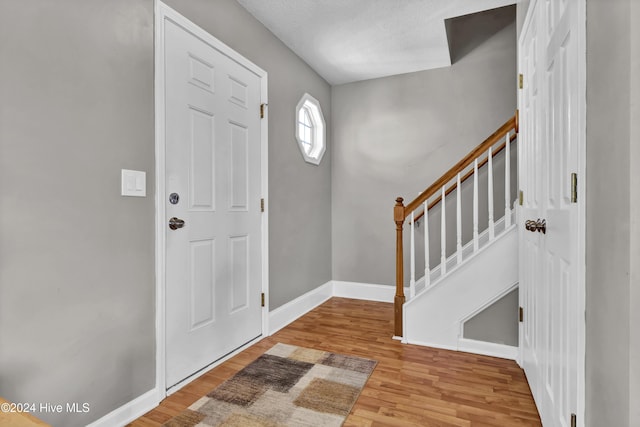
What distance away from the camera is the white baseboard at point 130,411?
149 centimetres

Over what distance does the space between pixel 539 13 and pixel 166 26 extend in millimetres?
1933

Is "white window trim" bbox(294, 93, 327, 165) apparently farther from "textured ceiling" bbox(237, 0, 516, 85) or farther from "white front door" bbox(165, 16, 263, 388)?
"white front door" bbox(165, 16, 263, 388)

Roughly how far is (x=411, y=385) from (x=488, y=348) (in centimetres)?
77

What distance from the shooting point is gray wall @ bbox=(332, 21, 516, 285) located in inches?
128

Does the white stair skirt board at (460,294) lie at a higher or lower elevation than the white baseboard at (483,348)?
higher

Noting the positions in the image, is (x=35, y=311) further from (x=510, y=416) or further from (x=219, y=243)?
(x=510, y=416)

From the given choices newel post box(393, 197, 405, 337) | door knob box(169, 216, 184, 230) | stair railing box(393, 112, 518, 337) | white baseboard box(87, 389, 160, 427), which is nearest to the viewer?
white baseboard box(87, 389, 160, 427)

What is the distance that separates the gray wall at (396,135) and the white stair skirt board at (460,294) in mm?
1180

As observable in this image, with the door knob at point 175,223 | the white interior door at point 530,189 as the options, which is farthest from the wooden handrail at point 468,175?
the door knob at point 175,223

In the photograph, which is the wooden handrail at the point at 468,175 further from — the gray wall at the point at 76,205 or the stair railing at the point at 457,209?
the gray wall at the point at 76,205

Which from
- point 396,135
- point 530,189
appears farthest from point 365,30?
point 530,189

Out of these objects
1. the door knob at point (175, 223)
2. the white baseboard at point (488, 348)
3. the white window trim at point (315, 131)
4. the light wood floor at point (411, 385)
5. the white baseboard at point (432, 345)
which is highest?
the white window trim at point (315, 131)

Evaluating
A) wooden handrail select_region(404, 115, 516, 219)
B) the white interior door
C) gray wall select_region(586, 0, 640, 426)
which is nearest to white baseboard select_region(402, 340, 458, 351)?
the white interior door

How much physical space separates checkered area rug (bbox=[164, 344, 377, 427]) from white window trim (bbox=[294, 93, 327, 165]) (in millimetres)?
1960
